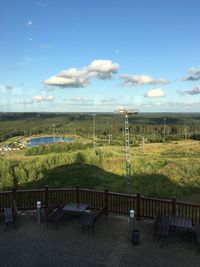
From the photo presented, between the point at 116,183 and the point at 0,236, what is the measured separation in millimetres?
21323

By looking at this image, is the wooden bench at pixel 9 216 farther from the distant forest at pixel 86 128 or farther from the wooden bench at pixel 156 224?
the distant forest at pixel 86 128

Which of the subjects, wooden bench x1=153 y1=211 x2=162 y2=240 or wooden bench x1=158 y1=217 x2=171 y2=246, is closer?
wooden bench x1=158 y1=217 x2=171 y2=246

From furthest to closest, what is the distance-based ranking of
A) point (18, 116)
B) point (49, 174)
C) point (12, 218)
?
1. point (18, 116)
2. point (49, 174)
3. point (12, 218)

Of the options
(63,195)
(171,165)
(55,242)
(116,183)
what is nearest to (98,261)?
(55,242)

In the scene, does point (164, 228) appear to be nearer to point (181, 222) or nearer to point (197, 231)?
point (181, 222)

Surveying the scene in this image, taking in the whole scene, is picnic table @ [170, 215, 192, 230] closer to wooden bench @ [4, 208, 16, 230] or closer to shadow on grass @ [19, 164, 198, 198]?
wooden bench @ [4, 208, 16, 230]

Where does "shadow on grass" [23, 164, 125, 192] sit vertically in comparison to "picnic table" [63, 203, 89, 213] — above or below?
below

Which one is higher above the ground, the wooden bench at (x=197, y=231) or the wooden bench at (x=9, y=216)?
the wooden bench at (x=9, y=216)

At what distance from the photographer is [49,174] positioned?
108 feet

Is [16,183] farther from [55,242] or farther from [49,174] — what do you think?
[55,242]

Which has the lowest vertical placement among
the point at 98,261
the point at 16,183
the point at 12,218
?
the point at 16,183

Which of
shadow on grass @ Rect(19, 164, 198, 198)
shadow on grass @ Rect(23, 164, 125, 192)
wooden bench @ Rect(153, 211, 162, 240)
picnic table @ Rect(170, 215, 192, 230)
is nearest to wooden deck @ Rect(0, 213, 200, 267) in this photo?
wooden bench @ Rect(153, 211, 162, 240)

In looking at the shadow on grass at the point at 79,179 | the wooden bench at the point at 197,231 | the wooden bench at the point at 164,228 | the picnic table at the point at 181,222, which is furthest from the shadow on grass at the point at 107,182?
the wooden bench at the point at 197,231

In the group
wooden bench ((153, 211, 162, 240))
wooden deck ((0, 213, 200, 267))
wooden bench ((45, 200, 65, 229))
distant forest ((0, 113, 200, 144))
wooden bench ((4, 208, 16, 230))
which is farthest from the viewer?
distant forest ((0, 113, 200, 144))
